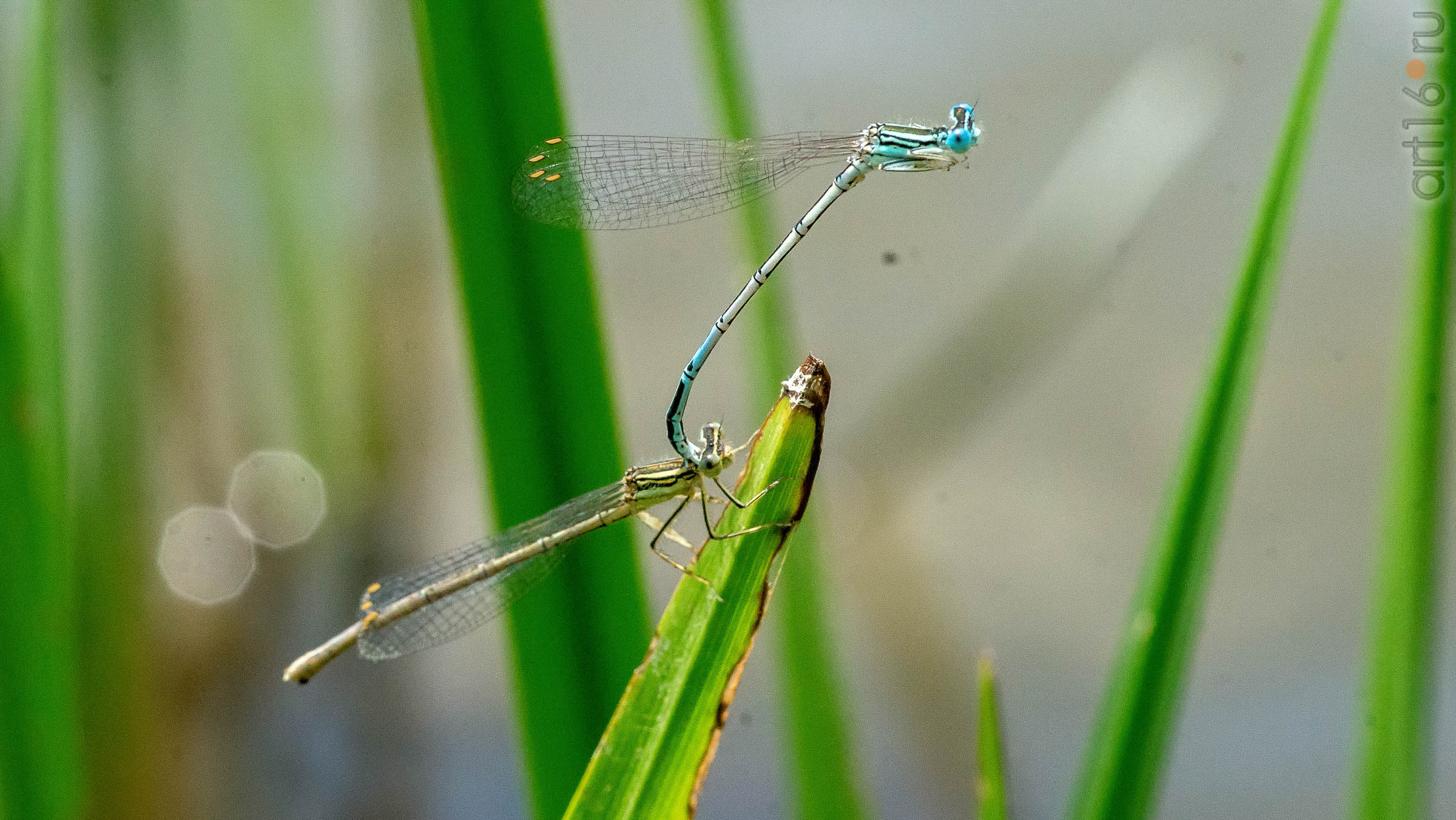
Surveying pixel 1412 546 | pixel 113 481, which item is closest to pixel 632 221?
pixel 1412 546

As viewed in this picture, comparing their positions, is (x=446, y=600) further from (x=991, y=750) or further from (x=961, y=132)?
(x=961, y=132)

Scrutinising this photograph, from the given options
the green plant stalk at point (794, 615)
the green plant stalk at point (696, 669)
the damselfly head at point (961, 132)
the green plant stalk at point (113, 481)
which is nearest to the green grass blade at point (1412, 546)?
the damselfly head at point (961, 132)

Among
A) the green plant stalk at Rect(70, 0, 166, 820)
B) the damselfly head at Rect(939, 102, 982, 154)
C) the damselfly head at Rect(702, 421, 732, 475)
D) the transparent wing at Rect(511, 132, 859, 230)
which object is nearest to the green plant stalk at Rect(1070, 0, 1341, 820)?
the damselfly head at Rect(939, 102, 982, 154)

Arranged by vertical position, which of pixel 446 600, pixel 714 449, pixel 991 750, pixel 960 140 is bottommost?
pixel 991 750

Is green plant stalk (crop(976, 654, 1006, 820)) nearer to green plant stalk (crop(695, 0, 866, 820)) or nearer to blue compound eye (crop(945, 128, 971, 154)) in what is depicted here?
green plant stalk (crop(695, 0, 866, 820))

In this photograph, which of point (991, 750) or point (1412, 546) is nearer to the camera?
point (991, 750)

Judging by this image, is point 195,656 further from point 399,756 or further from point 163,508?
point 399,756

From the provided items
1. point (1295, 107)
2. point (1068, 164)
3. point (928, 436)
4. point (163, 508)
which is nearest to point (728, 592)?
point (1295, 107)
